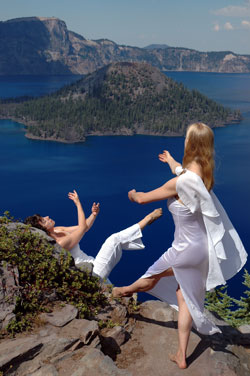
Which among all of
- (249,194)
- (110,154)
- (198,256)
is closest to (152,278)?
A: (198,256)

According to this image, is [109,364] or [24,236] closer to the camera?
[109,364]

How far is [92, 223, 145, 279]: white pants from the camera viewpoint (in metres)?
6.46

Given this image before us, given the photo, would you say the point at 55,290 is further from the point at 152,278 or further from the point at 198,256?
the point at 198,256

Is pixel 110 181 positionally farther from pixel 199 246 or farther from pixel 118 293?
pixel 199 246

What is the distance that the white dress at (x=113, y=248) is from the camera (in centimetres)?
647

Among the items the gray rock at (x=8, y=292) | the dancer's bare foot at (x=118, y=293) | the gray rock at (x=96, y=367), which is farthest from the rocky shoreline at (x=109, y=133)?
the gray rock at (x=96, y=367)

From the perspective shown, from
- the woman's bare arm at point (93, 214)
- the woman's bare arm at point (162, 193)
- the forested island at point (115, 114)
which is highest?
the woman's bare arm at point (162, 193)

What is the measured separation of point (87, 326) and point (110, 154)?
117m

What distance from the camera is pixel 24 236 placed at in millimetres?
6188

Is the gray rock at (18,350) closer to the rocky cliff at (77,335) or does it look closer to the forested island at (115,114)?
the rocky cliff at (77,335)

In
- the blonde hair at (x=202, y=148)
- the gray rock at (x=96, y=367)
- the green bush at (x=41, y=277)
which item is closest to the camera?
the gray rock at (x=96, y=367)

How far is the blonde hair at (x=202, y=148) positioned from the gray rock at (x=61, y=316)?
2489 millimetres

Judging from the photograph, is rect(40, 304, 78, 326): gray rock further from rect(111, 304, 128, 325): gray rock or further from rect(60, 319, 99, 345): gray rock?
rect(111, 304, 128, 325): gray rock

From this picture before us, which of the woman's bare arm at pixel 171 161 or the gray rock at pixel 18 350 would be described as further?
the woman's bare arm at pixel 171 161
